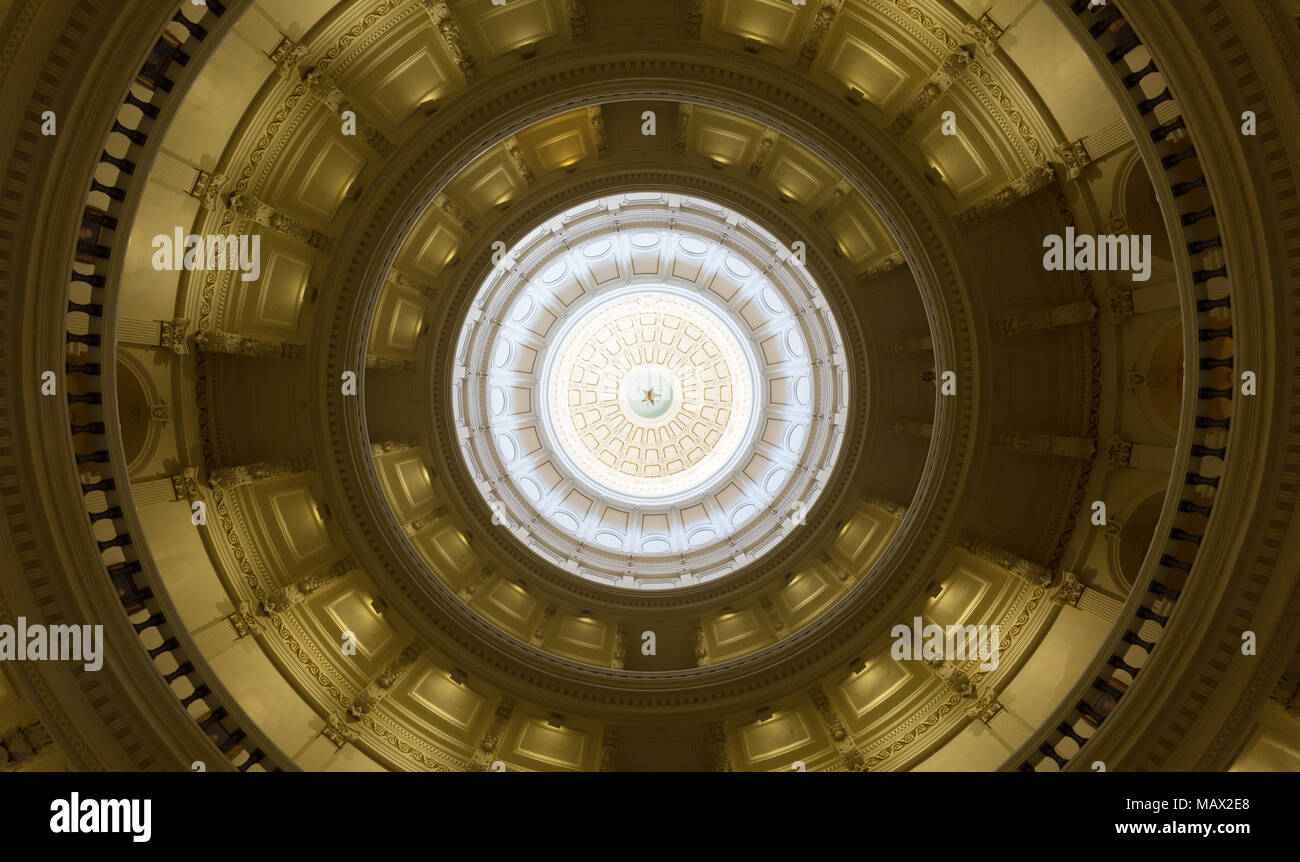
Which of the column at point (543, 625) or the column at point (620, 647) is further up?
the column at point (543, 625)

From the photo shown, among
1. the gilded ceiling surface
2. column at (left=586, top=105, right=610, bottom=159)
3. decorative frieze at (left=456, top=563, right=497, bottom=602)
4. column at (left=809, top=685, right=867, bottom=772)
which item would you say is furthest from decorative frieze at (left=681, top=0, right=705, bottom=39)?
column at (left=809, top=685, right=867, bottom=772)

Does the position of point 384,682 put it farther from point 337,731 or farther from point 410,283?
point 410,283

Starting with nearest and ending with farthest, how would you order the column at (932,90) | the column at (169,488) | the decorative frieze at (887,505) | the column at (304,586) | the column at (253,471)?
1. the column at (932,90)
2. the column at (169,488)
3. the column at (253,471)
4. the column at (304,586)
5. the decorative frieze at (887,505)

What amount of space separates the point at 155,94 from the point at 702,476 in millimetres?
20034

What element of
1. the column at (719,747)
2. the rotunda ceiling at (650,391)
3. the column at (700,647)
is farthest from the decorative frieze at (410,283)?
the column at (719,747)

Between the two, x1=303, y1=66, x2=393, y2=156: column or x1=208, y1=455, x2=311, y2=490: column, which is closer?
x1=303, y1=66, x2=393, y2=156: column

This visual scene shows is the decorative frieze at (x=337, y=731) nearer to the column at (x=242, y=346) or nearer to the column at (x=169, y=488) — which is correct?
the column at (x=169, y=488)

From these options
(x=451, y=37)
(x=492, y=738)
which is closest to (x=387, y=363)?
(x=451, y=37)

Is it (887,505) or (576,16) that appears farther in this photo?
(887,505)

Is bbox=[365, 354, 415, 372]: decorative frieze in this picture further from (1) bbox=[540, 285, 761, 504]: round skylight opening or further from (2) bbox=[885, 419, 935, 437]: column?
(2) bbox=[885, 419, 935, 437]: column

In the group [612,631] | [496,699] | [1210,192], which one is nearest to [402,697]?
[496,699]

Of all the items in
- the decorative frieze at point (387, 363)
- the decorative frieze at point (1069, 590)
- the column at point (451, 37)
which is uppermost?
the column at point (451, 37)

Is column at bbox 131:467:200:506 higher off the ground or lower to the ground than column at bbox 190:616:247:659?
higher
